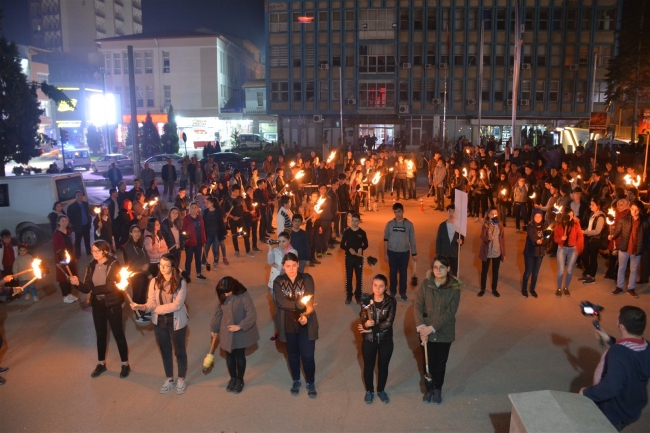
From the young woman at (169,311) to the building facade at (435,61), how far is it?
145ft

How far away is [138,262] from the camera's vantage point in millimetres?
9305

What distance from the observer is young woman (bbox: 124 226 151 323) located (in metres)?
9.21

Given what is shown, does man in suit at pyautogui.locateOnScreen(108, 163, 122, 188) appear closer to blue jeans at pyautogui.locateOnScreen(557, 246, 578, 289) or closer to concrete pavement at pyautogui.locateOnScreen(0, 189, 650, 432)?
concrete pavement at pyautogui.locateOnScreen(0, 189, 650, 432)

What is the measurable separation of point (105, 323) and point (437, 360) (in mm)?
4217

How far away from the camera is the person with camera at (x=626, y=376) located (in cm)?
432

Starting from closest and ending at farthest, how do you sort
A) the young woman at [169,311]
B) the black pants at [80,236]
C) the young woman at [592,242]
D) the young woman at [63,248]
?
the young woman at [169,311] → the young woman at [63,248] → the young woman at [592,242] → the black pants at [80,236]

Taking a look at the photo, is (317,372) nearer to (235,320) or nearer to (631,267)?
(235,320)

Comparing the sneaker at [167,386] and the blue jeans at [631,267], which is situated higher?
the blue jeans at [631,267]

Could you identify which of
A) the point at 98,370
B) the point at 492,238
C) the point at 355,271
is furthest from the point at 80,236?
the point at 492,238

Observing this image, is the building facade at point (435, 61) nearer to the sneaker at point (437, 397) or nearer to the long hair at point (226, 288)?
the long hair at point (226, 288)

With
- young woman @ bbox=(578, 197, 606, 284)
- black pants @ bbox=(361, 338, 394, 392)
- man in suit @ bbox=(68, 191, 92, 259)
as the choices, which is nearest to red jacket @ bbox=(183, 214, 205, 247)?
man in suit @ bbox=(68, 191, 92, 259)

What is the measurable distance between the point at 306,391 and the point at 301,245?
3511mm

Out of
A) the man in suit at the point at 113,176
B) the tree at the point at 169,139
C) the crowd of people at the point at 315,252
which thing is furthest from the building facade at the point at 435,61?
the crowd of people at the point at 315,252

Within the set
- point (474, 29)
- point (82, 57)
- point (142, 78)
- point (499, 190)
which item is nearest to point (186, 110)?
point (142, 78)
